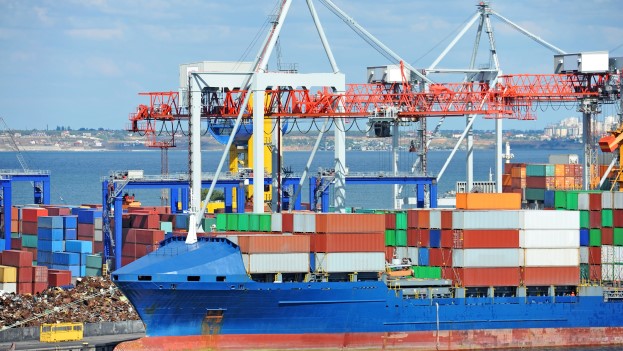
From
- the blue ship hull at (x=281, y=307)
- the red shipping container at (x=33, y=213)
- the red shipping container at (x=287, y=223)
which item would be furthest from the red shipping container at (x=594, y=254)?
the red shipping container at (x=33, y=213)

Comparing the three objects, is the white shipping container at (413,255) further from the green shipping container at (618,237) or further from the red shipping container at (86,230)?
the red shipping container at (86,230)

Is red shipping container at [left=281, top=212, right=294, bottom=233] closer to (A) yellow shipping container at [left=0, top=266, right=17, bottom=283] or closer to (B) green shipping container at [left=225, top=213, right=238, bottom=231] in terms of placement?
(B) green shipping container at [left=225, top=213, right=238, bottom=231]

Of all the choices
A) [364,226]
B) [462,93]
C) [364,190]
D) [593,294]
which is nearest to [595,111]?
[462,93]

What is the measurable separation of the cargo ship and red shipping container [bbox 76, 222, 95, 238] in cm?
1568

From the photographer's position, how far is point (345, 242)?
54.1 metres

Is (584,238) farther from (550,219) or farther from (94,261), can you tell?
(94,261)

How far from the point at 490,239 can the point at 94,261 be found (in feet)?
75.0

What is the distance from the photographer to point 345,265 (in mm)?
54281

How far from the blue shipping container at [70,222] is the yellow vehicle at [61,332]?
56.5ft

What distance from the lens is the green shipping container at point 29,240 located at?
74.4 metres

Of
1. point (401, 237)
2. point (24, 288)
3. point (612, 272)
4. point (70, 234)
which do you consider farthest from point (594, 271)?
point (70, 234)

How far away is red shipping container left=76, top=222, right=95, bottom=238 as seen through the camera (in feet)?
238

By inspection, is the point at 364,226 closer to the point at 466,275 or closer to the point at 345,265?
the point at 345,265

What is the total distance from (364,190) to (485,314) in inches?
5080
